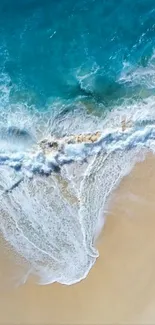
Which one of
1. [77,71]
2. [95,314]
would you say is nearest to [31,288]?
[95,314]

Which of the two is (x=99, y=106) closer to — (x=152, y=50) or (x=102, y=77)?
(x=102, y=77)

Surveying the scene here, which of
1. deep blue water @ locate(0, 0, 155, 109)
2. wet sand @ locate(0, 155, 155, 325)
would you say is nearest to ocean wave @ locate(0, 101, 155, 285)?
wet sand @ locate(0, 155, 155, 325)

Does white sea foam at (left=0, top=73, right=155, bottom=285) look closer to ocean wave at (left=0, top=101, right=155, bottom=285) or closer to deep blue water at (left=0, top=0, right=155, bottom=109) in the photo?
ocean wave at (left=0, top=101, right=155, bottom=285)

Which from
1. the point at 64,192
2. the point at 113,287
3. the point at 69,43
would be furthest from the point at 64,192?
the point at 69,43

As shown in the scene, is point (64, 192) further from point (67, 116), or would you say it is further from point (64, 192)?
point (67, 116)

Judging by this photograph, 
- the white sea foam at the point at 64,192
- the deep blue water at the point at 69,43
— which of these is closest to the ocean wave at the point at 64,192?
the white sea foam at the point at 64,192

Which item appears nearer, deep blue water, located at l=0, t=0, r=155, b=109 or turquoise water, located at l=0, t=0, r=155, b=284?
turquoise water, located at l=0, t=0, r=155, b=284

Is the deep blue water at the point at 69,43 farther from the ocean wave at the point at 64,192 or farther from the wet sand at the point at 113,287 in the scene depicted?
the wet sand at the point at 113,287
